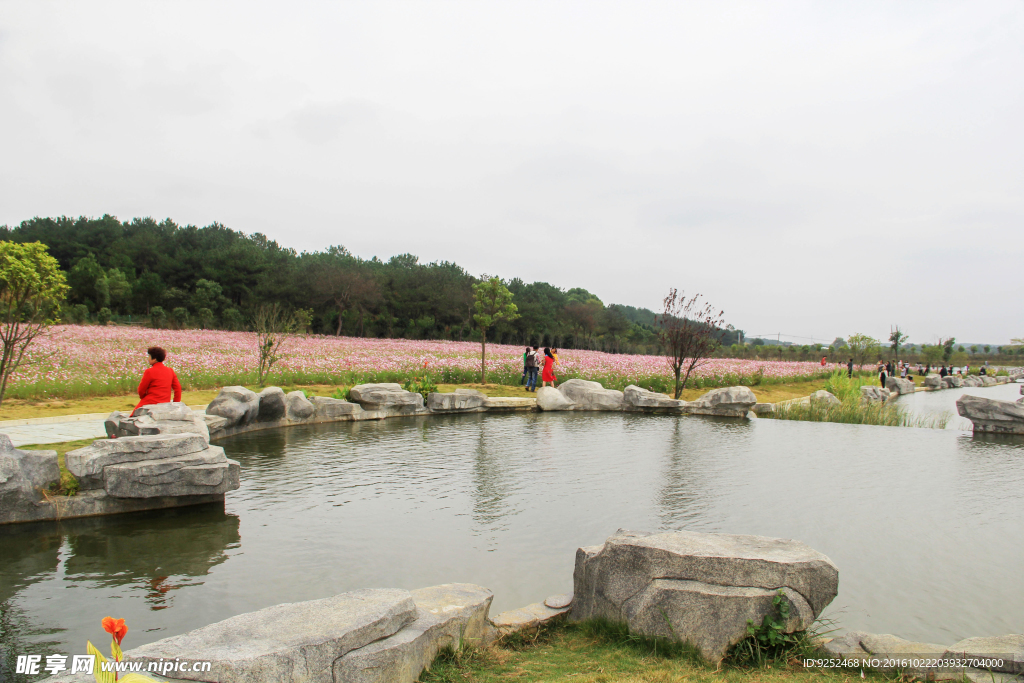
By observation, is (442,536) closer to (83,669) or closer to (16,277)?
(83,669)

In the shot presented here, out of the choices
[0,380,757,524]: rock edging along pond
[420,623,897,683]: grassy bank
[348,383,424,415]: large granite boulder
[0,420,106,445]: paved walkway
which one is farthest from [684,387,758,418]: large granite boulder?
[0,420,106,445]: paved walkway

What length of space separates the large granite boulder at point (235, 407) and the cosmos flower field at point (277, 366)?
17.4 feet

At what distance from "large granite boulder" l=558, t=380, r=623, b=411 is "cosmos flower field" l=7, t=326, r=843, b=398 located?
12.9 feet

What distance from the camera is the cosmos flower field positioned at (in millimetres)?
15859

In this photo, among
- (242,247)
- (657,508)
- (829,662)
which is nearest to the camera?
(829,662)

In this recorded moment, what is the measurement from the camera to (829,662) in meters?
3.67

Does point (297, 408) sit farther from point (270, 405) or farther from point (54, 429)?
point (54, 429)

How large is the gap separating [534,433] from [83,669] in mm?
11159

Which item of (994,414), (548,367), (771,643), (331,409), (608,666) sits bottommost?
(608,666)

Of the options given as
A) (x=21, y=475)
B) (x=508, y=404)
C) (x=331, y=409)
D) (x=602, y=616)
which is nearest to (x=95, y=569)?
(x=21, y=475)

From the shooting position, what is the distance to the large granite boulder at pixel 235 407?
12.0 m

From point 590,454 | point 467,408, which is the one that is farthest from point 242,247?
point 590,454

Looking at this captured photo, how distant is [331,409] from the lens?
14.6m

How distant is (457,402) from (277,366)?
787 centimetres
